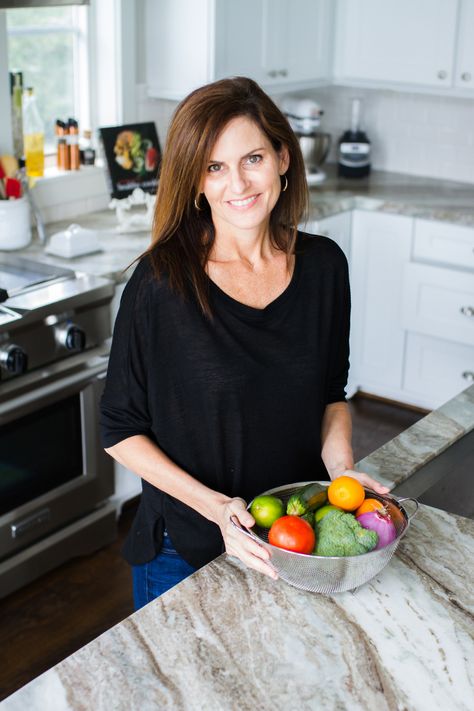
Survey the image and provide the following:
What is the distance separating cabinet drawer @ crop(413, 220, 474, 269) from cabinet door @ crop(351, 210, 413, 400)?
5 cm

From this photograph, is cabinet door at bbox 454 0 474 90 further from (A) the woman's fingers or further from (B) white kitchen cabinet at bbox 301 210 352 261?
(A) the woman's fingers

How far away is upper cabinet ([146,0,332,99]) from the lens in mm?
3693

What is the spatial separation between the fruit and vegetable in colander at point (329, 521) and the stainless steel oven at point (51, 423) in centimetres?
142

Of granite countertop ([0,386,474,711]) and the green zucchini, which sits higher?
the green zucchini

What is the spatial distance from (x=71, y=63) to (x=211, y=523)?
2646 millimetres

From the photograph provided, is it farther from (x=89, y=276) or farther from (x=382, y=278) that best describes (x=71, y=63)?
(x=382, y=278)

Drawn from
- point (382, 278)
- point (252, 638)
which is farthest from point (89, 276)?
point (252, 638)

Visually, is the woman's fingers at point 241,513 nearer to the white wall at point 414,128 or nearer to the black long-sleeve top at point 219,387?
the black long-sleeve top at point 219,387

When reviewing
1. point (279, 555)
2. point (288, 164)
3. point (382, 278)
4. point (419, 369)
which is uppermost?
point (288, 164)

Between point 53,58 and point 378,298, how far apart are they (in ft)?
5.49

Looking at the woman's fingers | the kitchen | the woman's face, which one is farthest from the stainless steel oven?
the woman's fingers

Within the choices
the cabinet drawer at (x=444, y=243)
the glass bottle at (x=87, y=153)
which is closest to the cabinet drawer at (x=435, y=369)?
the cabinet drawer at (x=444, y=243)

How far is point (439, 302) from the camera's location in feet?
13.2

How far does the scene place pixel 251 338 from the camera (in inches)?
65.4
